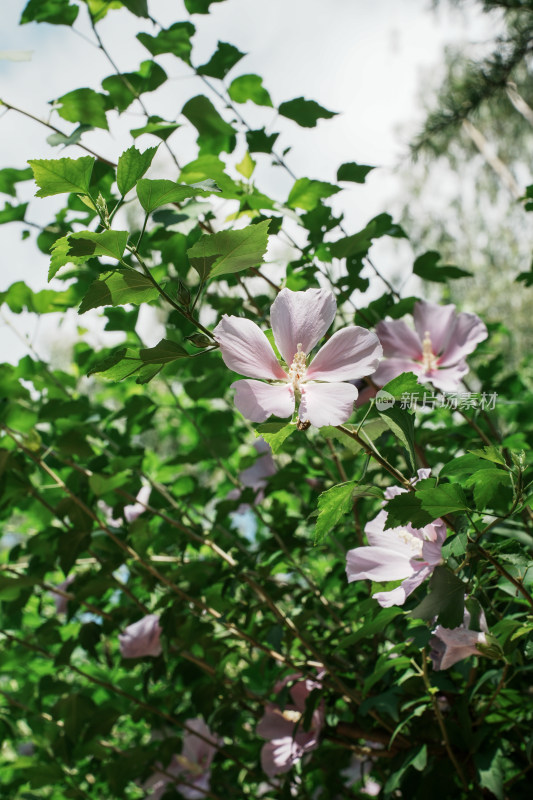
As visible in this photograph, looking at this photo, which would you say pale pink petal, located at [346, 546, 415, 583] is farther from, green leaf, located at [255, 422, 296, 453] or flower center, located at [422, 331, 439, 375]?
flower center, located at [422, 331, 439, 375]

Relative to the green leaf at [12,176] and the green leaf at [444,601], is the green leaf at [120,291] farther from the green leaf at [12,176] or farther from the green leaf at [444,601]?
the green leaf at [12,176]

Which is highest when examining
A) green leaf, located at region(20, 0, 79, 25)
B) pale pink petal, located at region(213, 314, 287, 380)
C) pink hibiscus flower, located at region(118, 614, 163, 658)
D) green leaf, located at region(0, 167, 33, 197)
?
green leaf, located at region(20, 0, 79, 25)

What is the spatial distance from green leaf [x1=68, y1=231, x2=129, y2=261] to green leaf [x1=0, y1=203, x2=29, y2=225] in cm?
59

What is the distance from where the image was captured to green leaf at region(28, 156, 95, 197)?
54 centimetres

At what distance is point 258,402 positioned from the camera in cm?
53

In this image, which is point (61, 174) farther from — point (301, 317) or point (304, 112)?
point (304, 112)

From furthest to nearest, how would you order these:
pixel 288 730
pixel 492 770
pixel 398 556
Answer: pixel 288 730 → pixel 492 770 → pixel 398 556

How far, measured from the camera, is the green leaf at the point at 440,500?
1.74 feet

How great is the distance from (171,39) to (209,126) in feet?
0.43

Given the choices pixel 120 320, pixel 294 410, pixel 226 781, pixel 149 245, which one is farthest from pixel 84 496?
pixel 294 410

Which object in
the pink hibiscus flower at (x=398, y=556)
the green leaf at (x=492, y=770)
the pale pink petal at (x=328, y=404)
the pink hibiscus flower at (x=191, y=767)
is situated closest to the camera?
the pale pink petal at (x=328, y=404)

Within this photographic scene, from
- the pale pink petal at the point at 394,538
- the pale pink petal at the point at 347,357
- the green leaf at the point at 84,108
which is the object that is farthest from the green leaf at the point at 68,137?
the pale pink petal at the point at 394,538

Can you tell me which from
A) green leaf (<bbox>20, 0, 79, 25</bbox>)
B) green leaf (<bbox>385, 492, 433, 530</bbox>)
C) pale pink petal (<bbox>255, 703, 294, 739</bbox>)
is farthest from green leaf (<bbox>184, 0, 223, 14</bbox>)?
pale pink petal (<bbox>255, 703, 294, 739</bbox>)

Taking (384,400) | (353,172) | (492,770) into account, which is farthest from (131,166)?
(492,770)
